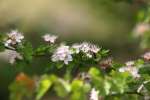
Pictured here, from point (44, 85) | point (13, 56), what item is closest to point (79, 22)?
point (44, 85)

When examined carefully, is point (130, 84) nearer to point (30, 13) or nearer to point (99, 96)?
point (99, 96)

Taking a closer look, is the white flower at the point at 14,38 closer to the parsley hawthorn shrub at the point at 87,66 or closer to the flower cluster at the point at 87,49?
the parsley hawthorn shrub at the point at 87,66

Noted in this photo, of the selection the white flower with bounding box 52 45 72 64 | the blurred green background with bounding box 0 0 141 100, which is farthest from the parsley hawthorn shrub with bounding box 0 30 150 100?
the blurred green background with bounding box 0 0 141 100

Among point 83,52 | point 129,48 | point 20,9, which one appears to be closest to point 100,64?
point 83,52

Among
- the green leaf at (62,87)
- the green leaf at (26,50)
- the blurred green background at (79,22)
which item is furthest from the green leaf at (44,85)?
the blurred green background at (79,22)

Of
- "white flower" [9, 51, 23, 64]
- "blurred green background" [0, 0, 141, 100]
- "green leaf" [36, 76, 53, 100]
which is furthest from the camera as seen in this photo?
"blurred green background" [0, 0, 141, 100]

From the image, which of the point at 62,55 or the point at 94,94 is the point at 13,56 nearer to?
the point at 62,55

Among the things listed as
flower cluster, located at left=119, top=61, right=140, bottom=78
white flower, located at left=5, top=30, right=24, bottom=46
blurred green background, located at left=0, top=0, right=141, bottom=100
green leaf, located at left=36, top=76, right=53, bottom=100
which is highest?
blurred green background, located at left=0, top=0, right=141, bottom=100

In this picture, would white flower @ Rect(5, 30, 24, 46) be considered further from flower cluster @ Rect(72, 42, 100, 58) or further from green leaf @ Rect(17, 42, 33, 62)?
flower cluster @ Rect(72, 42, 100, 58)
